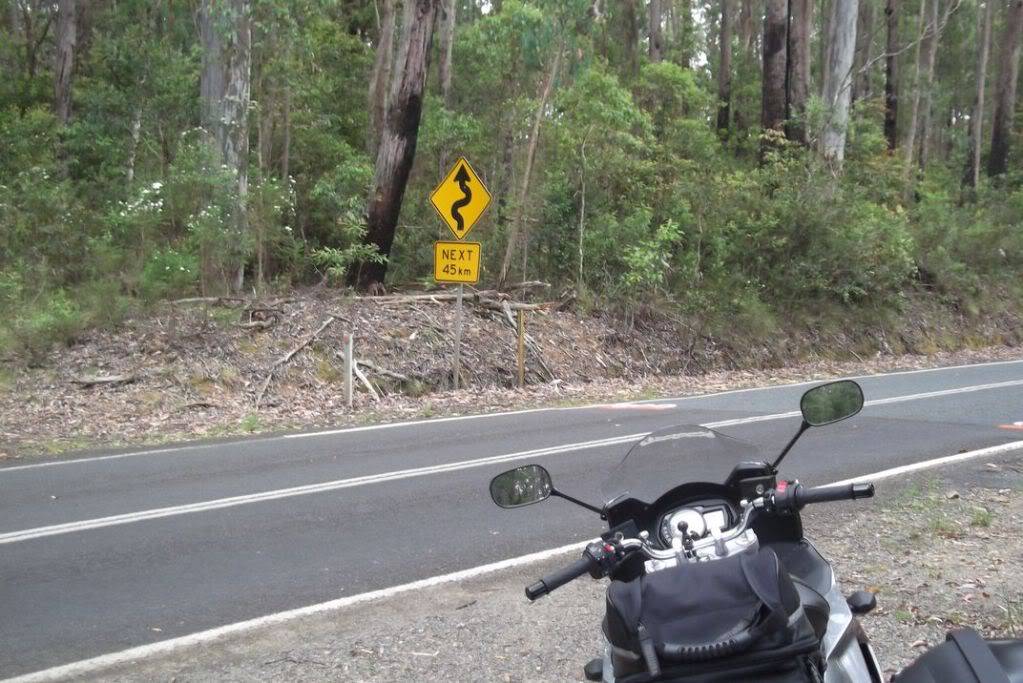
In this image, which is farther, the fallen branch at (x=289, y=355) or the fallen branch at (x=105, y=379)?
the fallen branch at (x=289, y=355)

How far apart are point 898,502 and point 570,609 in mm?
3534

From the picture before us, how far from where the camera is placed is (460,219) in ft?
53.1

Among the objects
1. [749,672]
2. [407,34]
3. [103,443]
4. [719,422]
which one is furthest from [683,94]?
[749,672]

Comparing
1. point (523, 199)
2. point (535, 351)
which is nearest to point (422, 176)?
point (523, 199)

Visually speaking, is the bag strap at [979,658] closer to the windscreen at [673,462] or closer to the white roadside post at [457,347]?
the windscreen at [673,462]

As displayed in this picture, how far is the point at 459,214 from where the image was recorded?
16172 mm

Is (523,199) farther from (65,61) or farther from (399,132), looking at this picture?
(65,61)

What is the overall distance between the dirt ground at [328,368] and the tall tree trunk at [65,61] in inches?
526

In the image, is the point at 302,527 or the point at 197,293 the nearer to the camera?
the point at 302,527

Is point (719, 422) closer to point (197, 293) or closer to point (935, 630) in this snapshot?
point (935, 630)

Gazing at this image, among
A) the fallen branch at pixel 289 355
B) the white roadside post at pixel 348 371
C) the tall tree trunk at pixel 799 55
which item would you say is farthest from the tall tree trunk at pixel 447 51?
the white roadside post at pixel 348 371

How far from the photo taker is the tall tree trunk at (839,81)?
25938 mm

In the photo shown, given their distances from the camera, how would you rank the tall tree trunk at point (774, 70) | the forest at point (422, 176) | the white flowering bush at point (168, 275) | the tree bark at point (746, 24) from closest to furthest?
the white flowering bush at point (168, 275)
the forest at point (422, 176)
the tall tree trunk at point (774, 70)
the tree bark at point (746, 24)

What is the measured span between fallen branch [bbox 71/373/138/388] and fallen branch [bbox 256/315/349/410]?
1.77m
